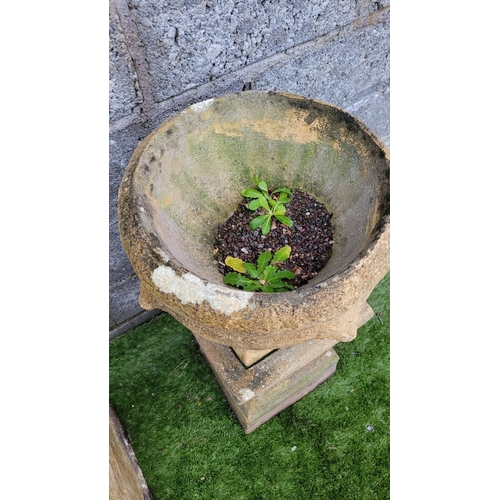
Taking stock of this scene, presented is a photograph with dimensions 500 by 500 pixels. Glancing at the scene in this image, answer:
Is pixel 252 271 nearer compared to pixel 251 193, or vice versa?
pixel 252 271

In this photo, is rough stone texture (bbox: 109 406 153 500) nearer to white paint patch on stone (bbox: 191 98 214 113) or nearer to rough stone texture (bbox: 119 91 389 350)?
rough stone texture (bbox: 119 91 389 350)

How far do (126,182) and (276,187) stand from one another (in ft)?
1.76

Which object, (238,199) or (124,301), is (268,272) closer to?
(238,199)

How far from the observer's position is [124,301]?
1.99 metres

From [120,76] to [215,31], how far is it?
33 cm

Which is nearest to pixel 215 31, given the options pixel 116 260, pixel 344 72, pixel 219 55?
pixel 219 55

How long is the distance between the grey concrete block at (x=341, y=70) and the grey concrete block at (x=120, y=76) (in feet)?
1.54

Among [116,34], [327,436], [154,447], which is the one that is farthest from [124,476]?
[116,34]

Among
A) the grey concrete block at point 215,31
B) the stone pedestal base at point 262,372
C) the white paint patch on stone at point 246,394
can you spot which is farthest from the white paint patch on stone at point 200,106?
the white paint patch on stone at point 246,394

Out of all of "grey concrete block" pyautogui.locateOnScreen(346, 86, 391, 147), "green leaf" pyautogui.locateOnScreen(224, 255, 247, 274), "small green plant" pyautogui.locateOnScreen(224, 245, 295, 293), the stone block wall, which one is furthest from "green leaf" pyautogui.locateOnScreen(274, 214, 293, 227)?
"grey concrete block" pyautogui.locateOnScreen(346, 86, 391, 147)

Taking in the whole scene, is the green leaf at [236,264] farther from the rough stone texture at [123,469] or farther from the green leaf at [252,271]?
the rough stone texture at [123,469]

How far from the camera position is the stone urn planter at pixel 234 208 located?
934 millimetres

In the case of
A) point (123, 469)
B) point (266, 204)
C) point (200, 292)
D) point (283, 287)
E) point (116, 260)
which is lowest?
point (123, 469)

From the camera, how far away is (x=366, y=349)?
2.00 metres
